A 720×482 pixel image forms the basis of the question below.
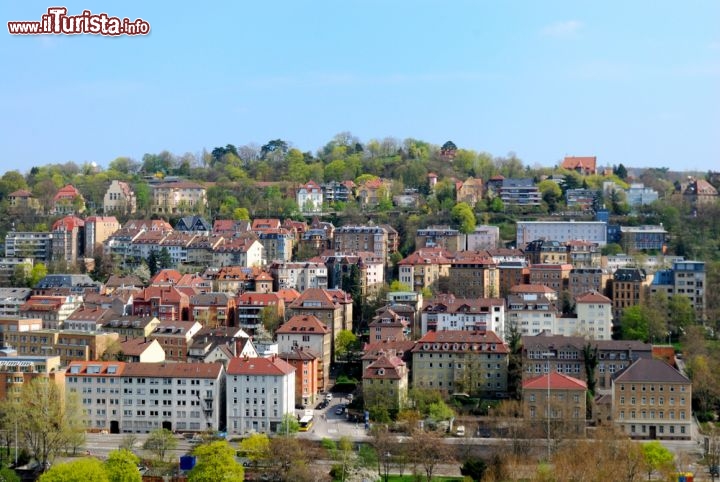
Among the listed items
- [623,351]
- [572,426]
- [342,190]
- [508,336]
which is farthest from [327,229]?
[572,426]

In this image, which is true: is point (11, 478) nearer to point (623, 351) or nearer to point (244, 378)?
point (244, 378)

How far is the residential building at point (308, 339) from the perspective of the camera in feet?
151

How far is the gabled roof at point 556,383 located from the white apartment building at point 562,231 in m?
24.5

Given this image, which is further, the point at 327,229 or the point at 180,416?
the point at 327,229

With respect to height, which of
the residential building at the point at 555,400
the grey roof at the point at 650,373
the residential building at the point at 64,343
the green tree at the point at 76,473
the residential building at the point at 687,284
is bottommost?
the green tree at the point at 76,473

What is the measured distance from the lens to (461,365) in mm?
44000

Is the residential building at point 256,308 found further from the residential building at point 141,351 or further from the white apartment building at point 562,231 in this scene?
the white apartment building at point 562,231

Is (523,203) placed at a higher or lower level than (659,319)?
higher

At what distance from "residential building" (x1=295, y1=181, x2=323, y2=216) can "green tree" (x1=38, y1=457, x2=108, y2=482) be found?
41505 millimetres

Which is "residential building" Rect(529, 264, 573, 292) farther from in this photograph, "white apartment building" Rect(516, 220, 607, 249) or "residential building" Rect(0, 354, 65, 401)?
"residential building" Rect(0, 354, 65, 401)

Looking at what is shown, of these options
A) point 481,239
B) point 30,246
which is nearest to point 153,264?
point 30,246

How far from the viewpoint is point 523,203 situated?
7238 centimetres

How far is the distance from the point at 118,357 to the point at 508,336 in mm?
15252

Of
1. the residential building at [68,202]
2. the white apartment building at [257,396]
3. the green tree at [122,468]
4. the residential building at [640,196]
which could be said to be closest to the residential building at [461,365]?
the white apartment building at [257,396]
